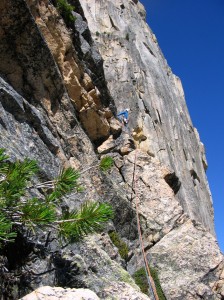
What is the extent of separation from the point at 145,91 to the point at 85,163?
16.8 meters

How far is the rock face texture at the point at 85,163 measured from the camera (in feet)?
18.2

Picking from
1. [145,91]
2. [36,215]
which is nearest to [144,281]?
[36,215]

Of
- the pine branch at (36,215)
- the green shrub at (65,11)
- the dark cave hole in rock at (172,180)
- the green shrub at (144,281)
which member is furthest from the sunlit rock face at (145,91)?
the pine branch at (36,215)

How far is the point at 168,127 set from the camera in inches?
1193

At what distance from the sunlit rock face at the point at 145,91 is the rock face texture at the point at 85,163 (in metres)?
0.19

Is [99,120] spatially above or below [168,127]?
below

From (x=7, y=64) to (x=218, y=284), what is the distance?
31.5ft

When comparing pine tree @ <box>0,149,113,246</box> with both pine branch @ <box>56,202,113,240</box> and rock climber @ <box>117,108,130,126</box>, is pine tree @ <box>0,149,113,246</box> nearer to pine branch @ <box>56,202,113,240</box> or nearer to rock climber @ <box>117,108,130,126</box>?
pine branch @ <box>56,202,113,240</box>

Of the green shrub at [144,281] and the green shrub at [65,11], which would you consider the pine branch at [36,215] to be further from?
the green shrub at [65,11]

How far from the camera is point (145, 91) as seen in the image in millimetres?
29328

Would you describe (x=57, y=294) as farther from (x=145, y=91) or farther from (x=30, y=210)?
(x=145, y=91)

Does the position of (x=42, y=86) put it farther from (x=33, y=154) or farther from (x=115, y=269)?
(x=115, y=269)

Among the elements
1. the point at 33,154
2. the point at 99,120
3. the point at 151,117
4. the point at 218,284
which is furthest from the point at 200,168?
the point at 33,154

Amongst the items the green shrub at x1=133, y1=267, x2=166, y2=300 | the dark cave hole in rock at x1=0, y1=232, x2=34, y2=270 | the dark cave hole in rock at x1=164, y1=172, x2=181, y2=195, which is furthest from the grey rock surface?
the dark cave hole in rock at x1=164, y1=172, x2=181, y2=195
